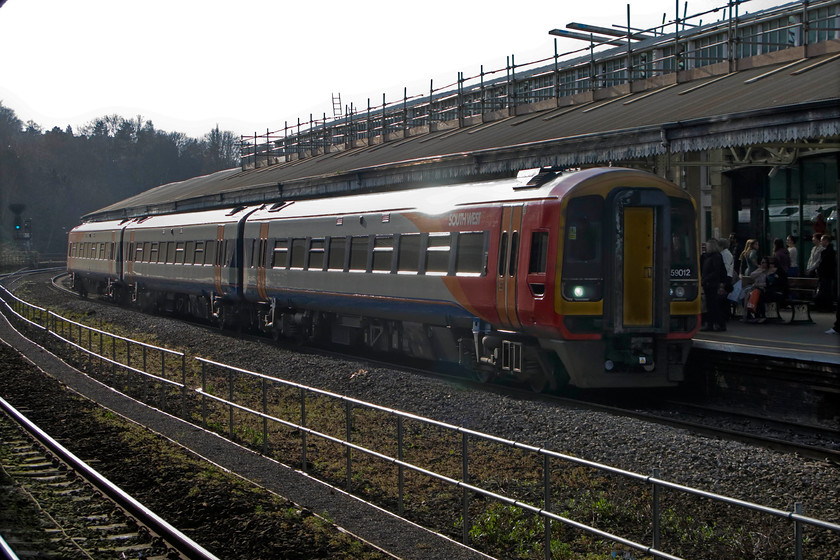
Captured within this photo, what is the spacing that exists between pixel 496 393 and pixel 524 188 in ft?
10.2

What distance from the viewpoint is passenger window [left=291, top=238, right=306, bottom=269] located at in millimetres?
20547

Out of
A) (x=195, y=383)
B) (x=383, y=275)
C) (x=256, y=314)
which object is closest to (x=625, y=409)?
(x=383, y=275)

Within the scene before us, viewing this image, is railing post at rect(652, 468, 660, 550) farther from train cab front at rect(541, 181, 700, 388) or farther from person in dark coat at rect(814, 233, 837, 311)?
person in dark coat at rect(814, 233, 837, 311)

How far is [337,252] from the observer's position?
19.1 metres

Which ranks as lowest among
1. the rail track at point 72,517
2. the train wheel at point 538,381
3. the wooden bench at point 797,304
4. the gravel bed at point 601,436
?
the rail track at point 72,517

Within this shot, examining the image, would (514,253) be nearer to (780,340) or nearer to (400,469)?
(780,340)

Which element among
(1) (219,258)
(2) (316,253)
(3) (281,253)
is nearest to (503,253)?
(2) (316,253)

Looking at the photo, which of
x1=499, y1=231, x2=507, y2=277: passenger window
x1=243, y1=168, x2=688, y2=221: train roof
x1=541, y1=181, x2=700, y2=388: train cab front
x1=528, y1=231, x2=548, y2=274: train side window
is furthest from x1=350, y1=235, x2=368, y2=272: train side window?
x1=541, y1=181, x2=700, y2=388: train cab front

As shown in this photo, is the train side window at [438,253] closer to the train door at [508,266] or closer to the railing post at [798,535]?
the train door at [508,266]

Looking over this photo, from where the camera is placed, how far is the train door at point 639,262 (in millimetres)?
13195

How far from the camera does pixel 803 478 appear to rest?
8539 mm

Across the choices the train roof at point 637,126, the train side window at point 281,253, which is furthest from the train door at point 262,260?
the train roof at point 637,126

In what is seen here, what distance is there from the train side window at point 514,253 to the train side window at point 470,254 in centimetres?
70

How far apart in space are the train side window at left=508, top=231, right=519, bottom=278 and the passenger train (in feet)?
0.10
